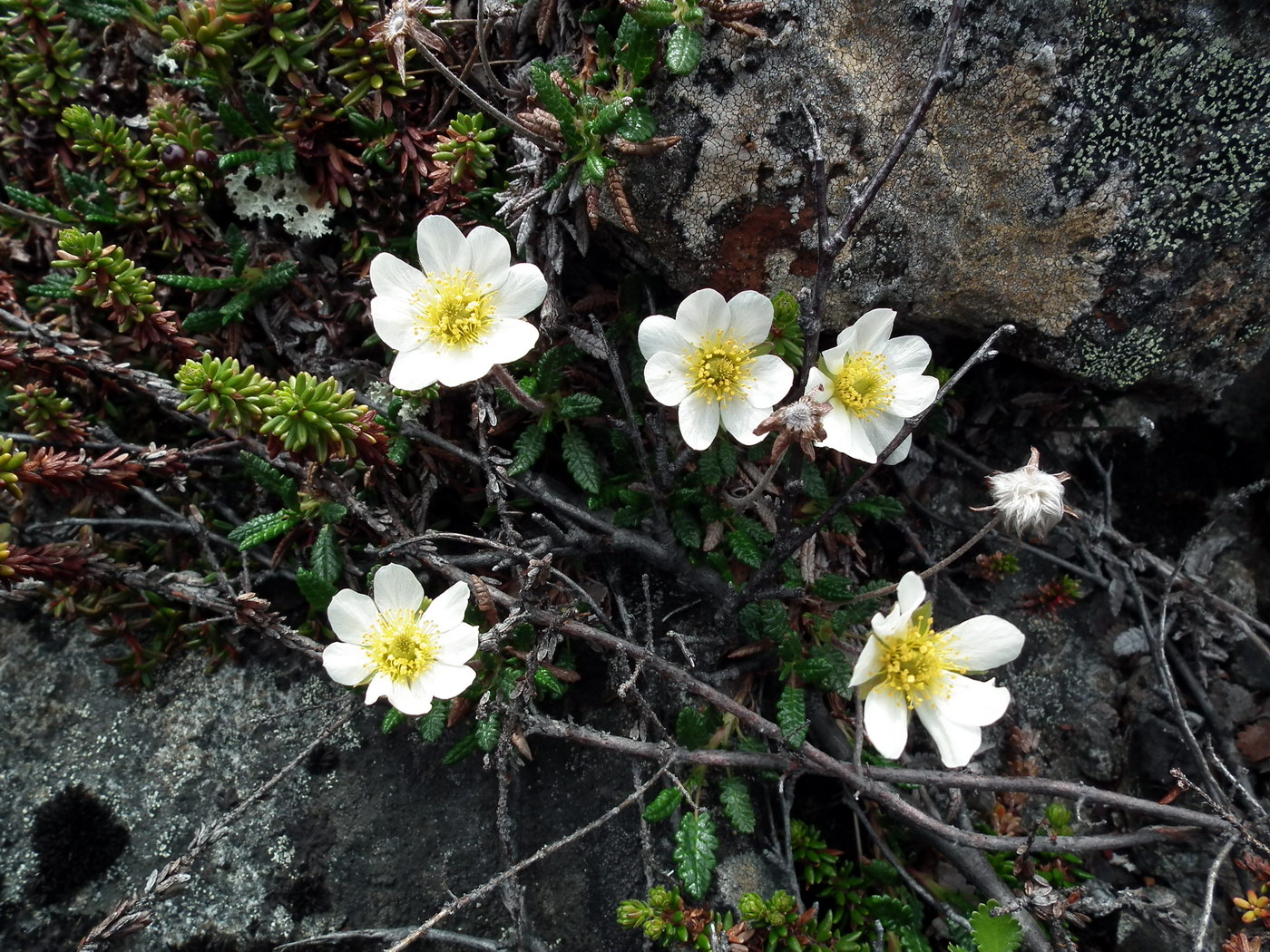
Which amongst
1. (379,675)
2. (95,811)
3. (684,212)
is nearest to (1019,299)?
(684,212)

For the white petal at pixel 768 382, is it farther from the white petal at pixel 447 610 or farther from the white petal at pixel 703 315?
the white petal at pixel 447 610

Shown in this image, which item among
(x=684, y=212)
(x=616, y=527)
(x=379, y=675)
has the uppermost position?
(x=684, y=212)

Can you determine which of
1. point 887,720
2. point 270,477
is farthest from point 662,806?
point 270,477

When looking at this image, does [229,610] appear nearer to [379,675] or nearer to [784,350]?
[379,675]

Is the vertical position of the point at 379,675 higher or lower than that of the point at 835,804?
higher

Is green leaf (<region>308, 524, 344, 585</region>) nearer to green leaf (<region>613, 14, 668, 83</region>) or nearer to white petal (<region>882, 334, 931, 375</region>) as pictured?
green leaf (<region>613, 14, 668, 83</region>)

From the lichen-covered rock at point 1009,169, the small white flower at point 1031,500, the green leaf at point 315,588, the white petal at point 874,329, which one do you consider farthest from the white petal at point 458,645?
the small white flower at point 1031,500
